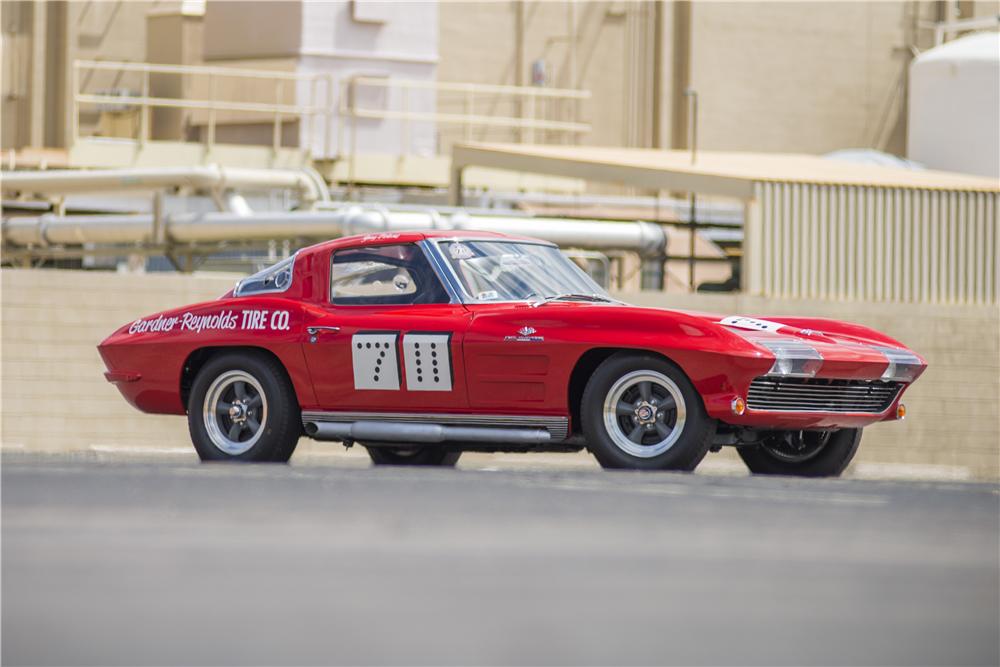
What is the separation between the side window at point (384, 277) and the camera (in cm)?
912

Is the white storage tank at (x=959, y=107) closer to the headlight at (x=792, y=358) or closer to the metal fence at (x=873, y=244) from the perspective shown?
the metal fence at (x=873, y=244)

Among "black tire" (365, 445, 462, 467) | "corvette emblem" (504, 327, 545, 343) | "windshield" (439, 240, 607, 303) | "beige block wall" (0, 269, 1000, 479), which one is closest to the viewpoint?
"corvette emblem" (504, 327, 545, 343)

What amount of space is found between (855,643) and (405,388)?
515 cm

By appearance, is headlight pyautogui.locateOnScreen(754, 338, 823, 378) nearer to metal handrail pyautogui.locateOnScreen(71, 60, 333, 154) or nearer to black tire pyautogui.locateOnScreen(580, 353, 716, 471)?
black tire pyautogui.locateOnScreen(580, 353, 716, 471)

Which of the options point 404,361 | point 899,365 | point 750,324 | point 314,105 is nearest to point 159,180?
point 314,105

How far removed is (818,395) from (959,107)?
22.0 metres

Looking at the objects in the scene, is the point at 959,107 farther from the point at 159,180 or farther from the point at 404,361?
the point at 404,361

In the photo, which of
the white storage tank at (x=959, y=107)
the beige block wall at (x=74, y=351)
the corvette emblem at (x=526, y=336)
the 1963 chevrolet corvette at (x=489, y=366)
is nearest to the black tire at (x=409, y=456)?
the 1963 chevrolet corvette at (x=489, y=366)

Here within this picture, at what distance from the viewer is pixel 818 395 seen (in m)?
8.27

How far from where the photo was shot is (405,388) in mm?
8867

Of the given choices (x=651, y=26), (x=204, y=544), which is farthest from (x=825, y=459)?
(x=651, y=26)

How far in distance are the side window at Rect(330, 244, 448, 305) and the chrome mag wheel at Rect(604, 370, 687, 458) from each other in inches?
49.3

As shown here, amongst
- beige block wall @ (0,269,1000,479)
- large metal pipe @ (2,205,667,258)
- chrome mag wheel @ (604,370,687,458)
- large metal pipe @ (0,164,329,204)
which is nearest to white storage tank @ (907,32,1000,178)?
large metal pipe @ (2,205,667,258)

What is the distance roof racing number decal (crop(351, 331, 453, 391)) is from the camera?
8.72 meters
